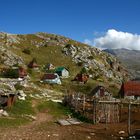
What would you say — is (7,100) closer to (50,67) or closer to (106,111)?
(106,111)

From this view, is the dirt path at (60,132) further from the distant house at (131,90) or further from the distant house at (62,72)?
the distant house at (62,72)

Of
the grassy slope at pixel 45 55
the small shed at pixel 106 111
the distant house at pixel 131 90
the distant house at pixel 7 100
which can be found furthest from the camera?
the grassy slope at pixel 45 55

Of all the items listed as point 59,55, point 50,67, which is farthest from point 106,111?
point 59,55

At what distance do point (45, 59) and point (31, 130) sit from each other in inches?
5047

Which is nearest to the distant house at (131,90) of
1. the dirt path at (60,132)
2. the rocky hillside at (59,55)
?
the rocky hillside at (59,55)

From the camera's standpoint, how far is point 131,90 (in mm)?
99688

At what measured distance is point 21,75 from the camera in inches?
4390

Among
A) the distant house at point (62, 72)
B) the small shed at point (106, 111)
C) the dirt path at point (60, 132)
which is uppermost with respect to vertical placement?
the distant house at point (62, 72)

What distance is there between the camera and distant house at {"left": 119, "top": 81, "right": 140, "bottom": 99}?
9825 cm

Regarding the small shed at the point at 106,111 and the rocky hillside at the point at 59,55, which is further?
the rocky hillside at the point at 59,55

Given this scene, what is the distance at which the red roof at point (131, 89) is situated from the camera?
9868cm

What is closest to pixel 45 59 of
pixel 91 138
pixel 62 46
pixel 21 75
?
pixel 62 46

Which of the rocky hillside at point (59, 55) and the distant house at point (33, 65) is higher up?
the rocky hillside at point (59, 55)

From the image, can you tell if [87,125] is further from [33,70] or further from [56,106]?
[33,70]
